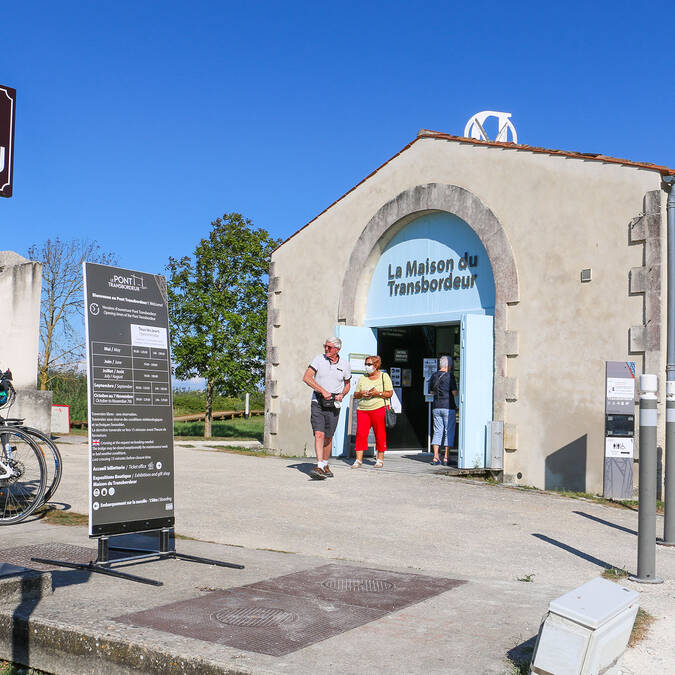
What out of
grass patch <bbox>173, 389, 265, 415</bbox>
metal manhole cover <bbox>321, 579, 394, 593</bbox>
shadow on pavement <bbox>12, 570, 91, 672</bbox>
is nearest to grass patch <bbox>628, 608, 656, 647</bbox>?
metal manhole cover <bbox>321, 579, 394, 593</bbox>

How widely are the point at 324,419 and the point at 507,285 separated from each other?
138 inches

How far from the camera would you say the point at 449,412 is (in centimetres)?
1287

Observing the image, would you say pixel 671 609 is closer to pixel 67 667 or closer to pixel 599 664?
pixel 599 664

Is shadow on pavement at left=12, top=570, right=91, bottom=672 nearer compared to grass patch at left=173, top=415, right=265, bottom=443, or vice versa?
shadow on pavement at left=12, top=570, right=91, bottom=672

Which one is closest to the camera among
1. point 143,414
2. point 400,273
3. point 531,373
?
point 143,414

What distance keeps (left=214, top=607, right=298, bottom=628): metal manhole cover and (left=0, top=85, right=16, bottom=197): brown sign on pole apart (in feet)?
9.25

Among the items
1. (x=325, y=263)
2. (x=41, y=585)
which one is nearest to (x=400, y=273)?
(x=325, y=263)

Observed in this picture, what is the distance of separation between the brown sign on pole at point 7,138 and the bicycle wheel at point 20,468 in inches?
106

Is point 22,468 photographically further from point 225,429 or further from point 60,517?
point 225,429

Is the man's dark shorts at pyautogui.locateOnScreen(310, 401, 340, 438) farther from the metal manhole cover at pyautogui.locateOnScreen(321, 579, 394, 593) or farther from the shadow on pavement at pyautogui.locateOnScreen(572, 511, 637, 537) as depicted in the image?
the metal manhole cover at pyautogui.locateOnScreen(321, 579, 394, 593)

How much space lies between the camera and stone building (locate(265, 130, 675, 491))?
33.7 feet

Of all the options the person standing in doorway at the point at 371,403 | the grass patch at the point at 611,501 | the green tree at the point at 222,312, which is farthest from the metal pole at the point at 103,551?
the green tree at the point at 222,312

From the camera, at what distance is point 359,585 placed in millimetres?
4867

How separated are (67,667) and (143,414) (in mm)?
1843
